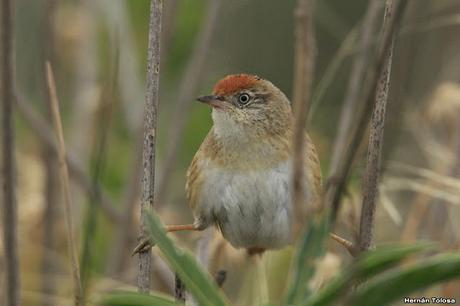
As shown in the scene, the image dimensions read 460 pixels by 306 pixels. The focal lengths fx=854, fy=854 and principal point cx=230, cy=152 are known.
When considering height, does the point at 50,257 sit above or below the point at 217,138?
below

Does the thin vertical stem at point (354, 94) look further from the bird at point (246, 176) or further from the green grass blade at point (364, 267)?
the green grass blade at point (364, 267)

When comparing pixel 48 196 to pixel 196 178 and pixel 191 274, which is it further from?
pixel 191 274

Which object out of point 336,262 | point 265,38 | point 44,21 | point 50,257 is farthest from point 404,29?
point 265,38

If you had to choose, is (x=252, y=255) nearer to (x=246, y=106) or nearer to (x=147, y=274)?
(x=246, y=106)

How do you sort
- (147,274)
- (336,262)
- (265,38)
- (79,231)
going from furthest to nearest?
(265,38) → (79,231) → (336,262) → (147,274)

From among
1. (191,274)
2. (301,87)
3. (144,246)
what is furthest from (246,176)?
(301,87)

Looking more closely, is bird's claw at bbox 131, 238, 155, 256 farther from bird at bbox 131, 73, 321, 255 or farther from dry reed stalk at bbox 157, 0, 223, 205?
dry reed stalk at bbox 157, 0, 223, 205

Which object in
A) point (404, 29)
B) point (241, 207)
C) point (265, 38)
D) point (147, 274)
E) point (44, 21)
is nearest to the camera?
point (147, 274)

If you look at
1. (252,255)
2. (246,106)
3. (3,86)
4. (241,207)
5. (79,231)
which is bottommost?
(79,231)
